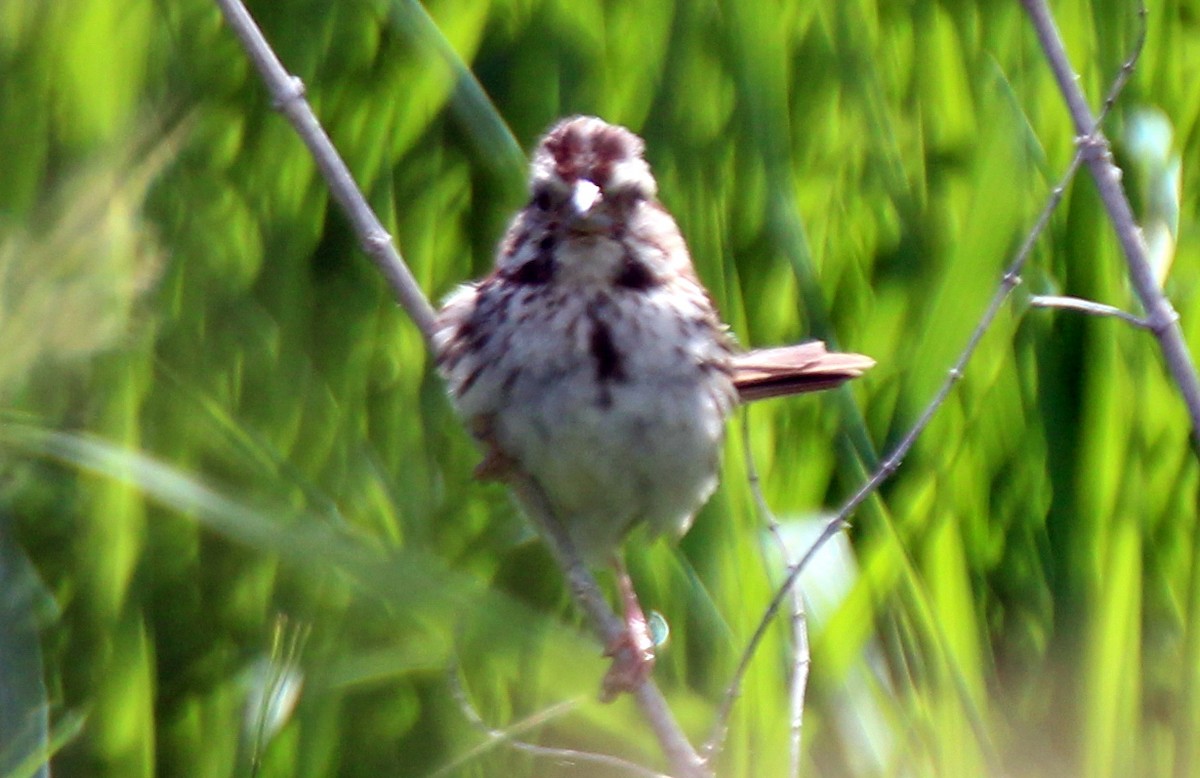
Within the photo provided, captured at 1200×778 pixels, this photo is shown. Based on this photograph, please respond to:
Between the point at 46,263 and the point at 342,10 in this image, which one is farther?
the point at 342,10

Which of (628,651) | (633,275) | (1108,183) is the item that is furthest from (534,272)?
(1108,183)

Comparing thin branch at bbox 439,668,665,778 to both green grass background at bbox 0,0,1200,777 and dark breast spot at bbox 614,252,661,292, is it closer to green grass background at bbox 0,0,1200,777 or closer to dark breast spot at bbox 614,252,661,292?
green grass background at bbox 0,0,1200,777

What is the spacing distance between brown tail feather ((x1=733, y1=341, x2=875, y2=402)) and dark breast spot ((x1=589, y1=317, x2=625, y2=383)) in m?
0.17

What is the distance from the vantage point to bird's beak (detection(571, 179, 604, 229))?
148 centimetres

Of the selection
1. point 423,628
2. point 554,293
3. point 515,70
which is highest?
point 515,70

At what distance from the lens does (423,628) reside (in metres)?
1.58

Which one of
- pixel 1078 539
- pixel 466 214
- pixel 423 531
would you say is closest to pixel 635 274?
pixel 466 214

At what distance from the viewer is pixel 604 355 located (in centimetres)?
159

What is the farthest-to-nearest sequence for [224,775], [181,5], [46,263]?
1. [181,5]
2. [224,775]
3. [46,263]

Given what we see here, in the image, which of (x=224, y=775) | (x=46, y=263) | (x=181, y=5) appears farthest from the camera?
(x=181, y=5)

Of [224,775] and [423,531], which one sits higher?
[423,531]

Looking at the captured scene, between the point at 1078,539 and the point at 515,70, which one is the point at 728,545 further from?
the point at 515,70

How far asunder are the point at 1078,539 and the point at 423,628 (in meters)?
0.65

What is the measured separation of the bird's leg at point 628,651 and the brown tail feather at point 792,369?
0.85ft
